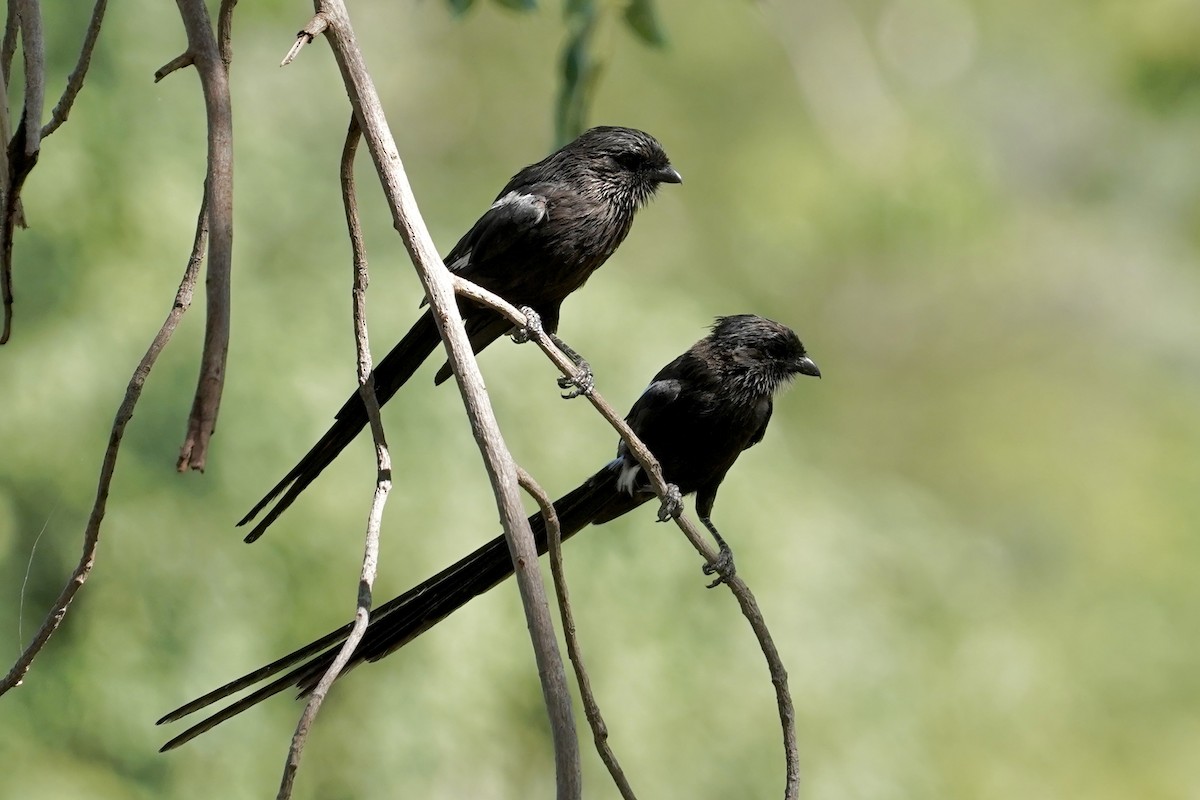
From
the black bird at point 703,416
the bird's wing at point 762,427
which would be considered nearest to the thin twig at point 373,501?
the black bird at point 703,416

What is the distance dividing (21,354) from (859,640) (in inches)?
101

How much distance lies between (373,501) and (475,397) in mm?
237

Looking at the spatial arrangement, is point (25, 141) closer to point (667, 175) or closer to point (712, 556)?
point (712, 556)

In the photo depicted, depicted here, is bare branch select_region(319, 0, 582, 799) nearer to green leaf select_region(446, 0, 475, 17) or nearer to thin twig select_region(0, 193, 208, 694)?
thin twig select_region(0, 193, 208, 694)

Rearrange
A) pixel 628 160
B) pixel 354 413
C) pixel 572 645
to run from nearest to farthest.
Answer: pixel 572 645
pixel 354 413
pixel 628 160

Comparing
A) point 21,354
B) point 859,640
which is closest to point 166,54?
point 21,354

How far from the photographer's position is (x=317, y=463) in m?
1.85

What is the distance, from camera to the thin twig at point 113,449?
1162 mm

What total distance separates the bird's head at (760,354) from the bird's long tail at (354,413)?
72cm

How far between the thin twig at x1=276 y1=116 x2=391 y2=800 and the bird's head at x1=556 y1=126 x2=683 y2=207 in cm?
90

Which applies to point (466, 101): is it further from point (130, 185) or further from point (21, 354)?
point (21, 354)

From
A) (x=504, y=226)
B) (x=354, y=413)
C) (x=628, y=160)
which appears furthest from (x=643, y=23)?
(x=354, y=413)

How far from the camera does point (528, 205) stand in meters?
2.28

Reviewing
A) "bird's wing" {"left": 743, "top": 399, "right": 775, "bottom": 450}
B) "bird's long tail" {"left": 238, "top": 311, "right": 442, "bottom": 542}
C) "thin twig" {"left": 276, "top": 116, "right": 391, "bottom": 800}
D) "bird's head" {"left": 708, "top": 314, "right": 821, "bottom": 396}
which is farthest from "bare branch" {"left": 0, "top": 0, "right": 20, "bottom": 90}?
"bird's wing" {"left": 743, "top": 399, "right": 775, "bottom": 450}
